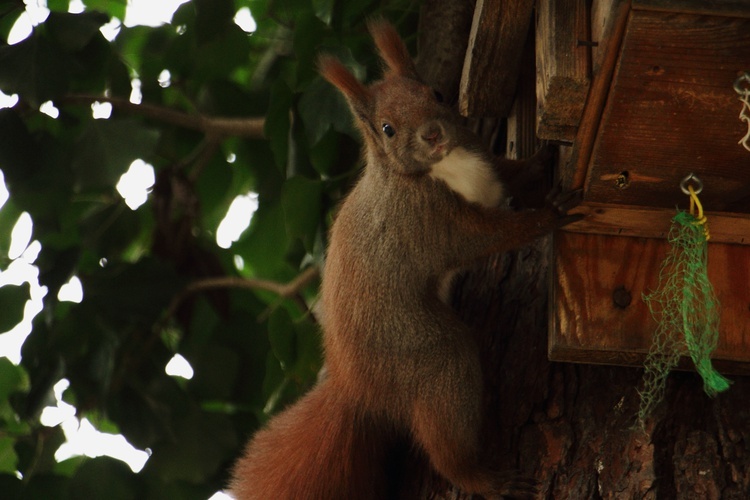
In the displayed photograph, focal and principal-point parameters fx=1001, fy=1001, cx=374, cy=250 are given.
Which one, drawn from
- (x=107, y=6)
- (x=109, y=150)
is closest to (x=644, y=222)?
(x=109, y=150)

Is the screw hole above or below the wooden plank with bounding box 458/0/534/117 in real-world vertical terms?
below

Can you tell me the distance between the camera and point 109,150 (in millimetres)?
3398

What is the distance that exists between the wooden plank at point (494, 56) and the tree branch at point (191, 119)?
878mm

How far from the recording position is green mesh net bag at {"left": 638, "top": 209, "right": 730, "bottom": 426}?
2.58m

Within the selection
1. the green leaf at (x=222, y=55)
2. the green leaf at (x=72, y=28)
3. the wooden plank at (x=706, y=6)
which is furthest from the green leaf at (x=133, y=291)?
the wooden plank at (x=706, y=6)

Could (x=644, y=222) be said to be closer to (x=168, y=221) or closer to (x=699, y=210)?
(x=699, y=210)

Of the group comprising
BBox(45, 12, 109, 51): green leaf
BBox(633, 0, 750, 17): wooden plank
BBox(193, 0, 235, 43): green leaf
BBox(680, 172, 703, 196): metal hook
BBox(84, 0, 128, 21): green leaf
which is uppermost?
BBox(84, 0, 128, 21): green leaf

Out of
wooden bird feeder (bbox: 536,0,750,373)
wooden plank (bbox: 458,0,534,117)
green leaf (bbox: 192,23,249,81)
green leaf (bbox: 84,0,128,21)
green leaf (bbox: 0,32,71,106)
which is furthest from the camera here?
green leaf (bbox: 84,0,128,21)

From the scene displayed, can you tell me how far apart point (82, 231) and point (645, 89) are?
246cm

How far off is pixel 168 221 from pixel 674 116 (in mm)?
2479

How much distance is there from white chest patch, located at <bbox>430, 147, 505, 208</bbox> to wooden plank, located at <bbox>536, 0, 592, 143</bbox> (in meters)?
0.46

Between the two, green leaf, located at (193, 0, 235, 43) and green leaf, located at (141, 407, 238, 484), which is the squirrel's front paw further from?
green leaf, located at (141, 407, 238, 484)

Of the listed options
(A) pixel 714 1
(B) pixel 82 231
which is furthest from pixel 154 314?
(A) pixel 714 1

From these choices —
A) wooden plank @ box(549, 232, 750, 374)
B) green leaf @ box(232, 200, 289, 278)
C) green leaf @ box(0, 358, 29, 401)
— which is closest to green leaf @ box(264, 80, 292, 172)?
green leaf @ box(232, 200, 289, 278)
